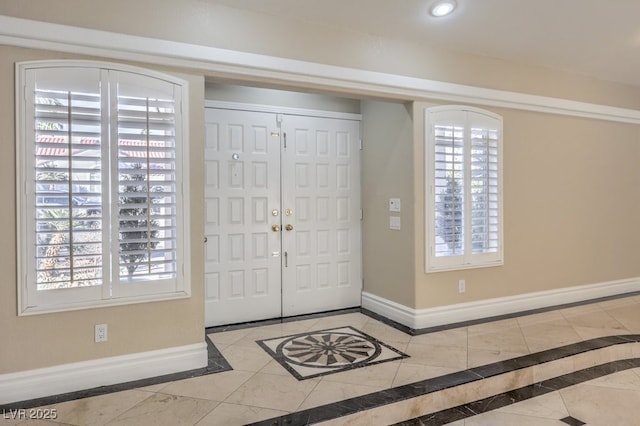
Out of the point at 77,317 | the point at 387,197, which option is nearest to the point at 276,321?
the point at 387,197

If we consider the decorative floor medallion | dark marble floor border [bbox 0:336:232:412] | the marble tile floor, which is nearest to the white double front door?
the marble tile floor

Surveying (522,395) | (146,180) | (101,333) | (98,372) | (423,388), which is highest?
(146,180)

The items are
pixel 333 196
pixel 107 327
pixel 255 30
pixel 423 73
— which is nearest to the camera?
pixel 107 327

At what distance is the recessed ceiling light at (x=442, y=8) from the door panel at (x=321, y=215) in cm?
151

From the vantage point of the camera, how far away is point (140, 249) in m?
2.90

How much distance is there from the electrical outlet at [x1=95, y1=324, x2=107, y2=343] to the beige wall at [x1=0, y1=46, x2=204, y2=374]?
3 centimetres

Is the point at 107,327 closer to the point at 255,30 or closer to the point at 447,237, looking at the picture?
the point at 255,30

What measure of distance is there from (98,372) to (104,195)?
1.12 m

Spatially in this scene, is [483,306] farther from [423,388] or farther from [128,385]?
[128,385]

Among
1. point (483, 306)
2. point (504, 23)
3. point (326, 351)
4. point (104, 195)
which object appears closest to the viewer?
point (104, 195)

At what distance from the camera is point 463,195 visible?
4.16 m

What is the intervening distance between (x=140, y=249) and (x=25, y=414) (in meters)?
1.09

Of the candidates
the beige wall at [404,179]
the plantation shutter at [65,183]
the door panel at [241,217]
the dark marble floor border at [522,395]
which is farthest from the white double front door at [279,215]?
the dark marble floor border at [522,395]

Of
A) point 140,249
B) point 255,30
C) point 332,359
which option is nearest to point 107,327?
point 140,249
